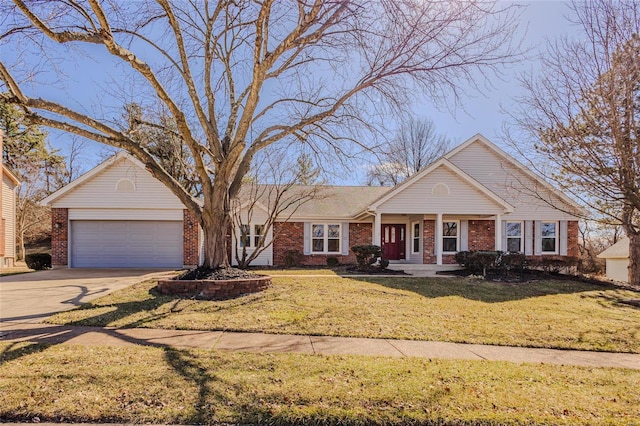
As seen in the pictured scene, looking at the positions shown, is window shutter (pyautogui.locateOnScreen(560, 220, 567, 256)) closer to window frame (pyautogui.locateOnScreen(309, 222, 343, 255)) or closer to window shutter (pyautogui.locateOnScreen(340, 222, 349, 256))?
window shutter (pyautogui.locateOnScreen(340, 222, 349, 256))

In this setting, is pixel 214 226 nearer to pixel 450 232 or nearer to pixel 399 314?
pixel 399 314

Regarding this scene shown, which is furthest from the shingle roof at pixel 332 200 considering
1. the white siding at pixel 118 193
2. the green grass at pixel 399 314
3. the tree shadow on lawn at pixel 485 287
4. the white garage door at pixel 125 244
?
the green grass at pixel 399 314

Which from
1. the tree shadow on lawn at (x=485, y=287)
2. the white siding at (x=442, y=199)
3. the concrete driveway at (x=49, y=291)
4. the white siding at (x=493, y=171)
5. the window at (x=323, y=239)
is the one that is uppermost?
the white siding at (x=493, y=171)

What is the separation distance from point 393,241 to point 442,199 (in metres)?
4.67

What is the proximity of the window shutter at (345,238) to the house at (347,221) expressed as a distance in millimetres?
53

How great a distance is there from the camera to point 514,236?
19.1 metres

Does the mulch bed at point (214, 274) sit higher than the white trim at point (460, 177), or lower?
lower

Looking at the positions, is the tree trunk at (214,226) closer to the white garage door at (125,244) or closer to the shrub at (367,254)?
the shrub at (367,254)

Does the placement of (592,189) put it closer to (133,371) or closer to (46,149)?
(133,371)

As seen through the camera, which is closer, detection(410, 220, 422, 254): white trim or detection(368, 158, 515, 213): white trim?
detection(368, 158, 515, 213): white trim

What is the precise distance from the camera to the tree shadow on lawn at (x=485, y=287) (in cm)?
1095

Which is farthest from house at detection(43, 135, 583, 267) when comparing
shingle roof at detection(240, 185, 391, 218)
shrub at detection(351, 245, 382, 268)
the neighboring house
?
the neighboring house

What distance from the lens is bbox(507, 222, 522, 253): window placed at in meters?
19.1

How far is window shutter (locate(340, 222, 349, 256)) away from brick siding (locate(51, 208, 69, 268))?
13.0 metres
